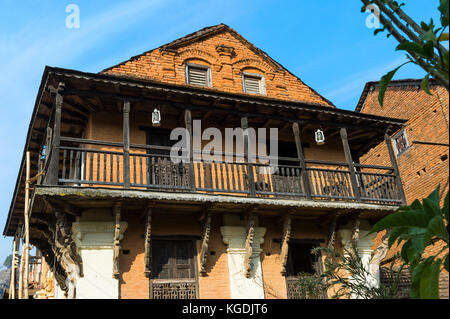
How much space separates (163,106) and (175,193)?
265 cm

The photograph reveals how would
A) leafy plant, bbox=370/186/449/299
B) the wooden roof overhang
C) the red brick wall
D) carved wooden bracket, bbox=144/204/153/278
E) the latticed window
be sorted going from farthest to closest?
the red brick wall < the wooden roof overhang < the latticed window < carved wooden bracket, bbox=144/204/153/278 < leafy plant, bbox=370/186/449/299

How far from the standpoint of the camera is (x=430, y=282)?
10.1ft

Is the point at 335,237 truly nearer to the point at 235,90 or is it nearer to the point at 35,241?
the point at 235,90

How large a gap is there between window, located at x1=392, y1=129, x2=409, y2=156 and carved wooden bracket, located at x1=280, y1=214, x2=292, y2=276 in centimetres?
1011

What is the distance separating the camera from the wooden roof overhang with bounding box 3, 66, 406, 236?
10609 mm

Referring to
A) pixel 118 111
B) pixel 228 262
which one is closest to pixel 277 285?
pixel 228 262

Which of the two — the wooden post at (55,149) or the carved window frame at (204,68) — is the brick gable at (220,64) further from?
Result: the wooden post at (55,149)

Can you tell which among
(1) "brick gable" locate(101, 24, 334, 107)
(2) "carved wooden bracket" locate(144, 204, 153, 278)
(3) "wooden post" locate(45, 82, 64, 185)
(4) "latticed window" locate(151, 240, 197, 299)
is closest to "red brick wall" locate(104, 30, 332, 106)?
(1) "brick gable" locate(101, 24, 334, 107)

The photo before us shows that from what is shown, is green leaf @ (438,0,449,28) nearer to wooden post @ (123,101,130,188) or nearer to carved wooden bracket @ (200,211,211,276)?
wooden post @ (123,101,130,188)

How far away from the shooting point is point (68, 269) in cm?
987

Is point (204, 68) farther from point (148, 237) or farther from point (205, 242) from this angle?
point (148, 237)

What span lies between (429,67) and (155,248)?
29.1 feet

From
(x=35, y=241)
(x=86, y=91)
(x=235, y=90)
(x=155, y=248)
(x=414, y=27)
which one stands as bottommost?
(x=414, y=27)

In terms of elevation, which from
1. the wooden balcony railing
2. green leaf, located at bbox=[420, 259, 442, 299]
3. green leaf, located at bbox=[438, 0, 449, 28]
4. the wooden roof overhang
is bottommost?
green leaf, located at bbox=[420, 259, 442, 299]
